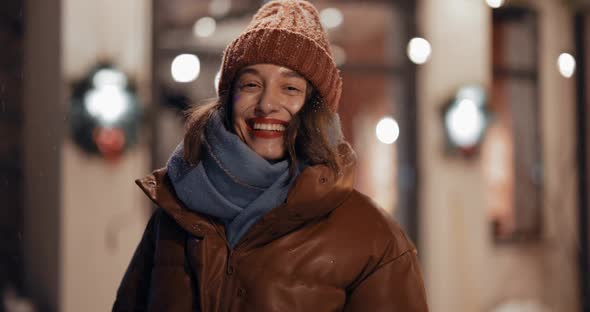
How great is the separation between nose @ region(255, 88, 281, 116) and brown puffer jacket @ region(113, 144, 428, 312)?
0.19 meters

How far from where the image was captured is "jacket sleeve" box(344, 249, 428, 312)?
165 cm

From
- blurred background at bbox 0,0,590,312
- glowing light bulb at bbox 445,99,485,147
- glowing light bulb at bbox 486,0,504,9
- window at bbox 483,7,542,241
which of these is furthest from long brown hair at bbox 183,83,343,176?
window at bbox 483,7,542,241

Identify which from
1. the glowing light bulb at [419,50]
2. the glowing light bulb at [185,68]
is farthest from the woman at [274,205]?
the glowing light bulb at [419,50]

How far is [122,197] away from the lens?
4.12m

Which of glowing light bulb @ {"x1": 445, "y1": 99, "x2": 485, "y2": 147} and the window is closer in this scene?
glowing light bulb @ {"x1": 445, "y1": 99, "x2": 485, "y2": 147}

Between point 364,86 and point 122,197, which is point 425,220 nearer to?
point 364,86

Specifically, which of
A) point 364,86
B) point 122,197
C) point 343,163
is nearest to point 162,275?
point 343,163

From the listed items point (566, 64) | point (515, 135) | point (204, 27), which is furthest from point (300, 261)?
point (566, 64)

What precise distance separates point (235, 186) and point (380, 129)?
12.2 feet

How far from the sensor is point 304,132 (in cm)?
177

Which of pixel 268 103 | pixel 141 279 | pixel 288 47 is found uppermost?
pixel 288 47

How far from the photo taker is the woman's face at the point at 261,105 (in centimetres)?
172

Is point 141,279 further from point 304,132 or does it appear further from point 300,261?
point 304,132

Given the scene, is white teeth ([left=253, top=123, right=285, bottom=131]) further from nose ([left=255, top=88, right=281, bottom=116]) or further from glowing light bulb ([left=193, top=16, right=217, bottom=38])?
glowing light bulb ([left=193, top=16, right=217, bottom=38])
